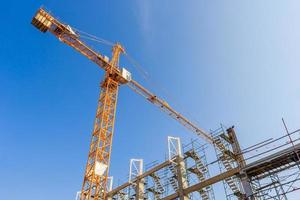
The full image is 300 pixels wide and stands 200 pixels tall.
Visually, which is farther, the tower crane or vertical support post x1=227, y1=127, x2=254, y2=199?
the tower crane

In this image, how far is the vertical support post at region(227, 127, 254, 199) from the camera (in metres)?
18.8

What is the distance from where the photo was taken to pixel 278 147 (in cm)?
1828

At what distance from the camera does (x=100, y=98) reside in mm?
34625

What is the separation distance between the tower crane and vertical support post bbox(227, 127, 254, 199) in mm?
3600

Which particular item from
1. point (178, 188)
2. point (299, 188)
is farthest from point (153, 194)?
point (299, 188)

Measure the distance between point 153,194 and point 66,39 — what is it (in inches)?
866

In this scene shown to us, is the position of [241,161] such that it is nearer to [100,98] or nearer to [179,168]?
[179,168]

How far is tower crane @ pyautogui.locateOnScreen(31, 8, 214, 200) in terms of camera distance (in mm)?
28109

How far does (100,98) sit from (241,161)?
2020 cm

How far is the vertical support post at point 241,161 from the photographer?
61.6ft

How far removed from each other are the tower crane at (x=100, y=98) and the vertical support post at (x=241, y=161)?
3600 mm

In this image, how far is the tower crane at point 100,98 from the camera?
2811 cm

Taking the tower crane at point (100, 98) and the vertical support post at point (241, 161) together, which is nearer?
the vertical support post at point (241, 161)

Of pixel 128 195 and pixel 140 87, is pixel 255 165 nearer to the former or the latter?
pixel 128 195
